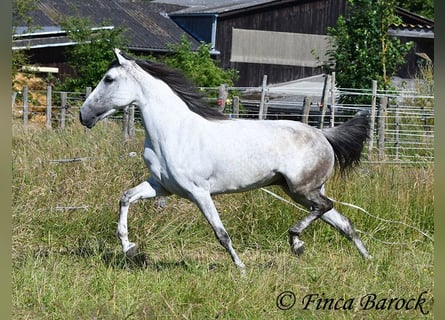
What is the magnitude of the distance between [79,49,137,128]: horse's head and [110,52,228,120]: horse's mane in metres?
0.18

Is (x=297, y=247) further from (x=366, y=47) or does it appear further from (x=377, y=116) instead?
(x=366, y=47)

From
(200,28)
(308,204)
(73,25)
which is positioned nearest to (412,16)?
(200,28)

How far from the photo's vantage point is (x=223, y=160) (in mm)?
6352

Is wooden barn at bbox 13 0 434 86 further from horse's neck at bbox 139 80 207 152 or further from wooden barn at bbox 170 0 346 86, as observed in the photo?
horse's neck at bbox 139 80 207 152

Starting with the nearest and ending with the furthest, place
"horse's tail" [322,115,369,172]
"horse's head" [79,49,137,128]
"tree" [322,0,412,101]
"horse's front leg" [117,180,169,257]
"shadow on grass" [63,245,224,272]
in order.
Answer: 1. "shadow on grass" [63,245,224,272]
2. "horse's front leg" [117,180,169,257]
3. "horse's head" [79,49,137,128]
4. "horse's tail" [322,115,369,172]
5. "tree" [322,0,412,101]

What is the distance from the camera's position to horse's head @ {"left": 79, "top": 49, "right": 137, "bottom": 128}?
6508mm

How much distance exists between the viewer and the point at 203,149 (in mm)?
6324

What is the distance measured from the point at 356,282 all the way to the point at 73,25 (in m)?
19.6

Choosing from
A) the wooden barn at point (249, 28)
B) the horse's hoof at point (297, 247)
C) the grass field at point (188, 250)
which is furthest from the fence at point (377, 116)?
the wooden barn at point (249, 28)

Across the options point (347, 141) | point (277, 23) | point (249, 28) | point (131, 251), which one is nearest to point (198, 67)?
point (249, 28)

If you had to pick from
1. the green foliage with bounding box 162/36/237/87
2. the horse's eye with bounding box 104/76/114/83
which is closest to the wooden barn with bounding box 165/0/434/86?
the green foliage with bounding box 162/36/237/87

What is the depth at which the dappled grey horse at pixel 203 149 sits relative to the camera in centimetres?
630

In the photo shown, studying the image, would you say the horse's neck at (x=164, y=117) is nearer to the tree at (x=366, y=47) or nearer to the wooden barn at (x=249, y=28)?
the tree at (x=366, y=47)

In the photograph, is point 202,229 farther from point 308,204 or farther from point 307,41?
point 307,41
